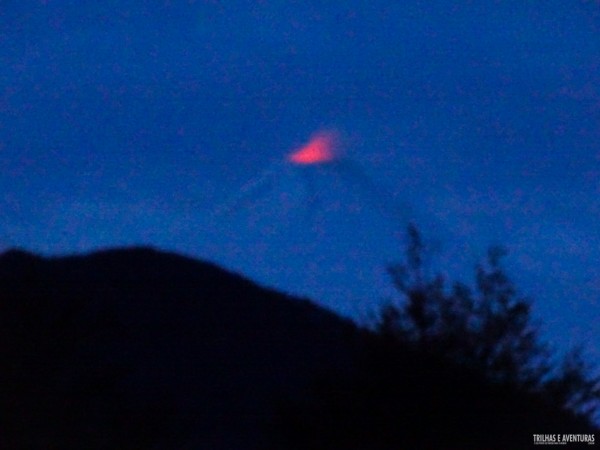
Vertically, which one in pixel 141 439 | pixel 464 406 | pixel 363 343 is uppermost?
pixel 363 343

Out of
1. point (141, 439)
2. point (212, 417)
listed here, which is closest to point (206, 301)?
point (212, 417)

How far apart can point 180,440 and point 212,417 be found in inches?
148

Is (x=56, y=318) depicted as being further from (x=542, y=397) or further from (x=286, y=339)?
(x=286, y=339)

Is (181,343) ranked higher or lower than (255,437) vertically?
higher

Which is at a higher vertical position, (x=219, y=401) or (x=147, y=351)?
(x=147, y=351)

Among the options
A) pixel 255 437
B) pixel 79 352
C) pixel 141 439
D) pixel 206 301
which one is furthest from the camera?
pixel 206 301

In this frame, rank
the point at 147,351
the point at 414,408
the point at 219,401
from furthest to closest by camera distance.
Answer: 1. the point at 147,351
2. the point at 219,401
3. the point at 414,408

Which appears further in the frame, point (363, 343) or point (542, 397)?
point (542, 397)

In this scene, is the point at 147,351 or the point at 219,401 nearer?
the point at 219,401

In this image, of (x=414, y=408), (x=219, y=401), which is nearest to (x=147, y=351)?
(x=219, y=401)

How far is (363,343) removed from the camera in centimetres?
1606

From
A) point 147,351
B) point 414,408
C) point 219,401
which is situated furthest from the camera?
point 147,351

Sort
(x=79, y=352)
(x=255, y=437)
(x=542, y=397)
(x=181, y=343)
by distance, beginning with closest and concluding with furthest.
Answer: (x=79, y=352), (x=255, y=437), (x=542, y=397), (x=181, y=343)

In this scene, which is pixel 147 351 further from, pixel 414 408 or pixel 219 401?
pixel 414 408
